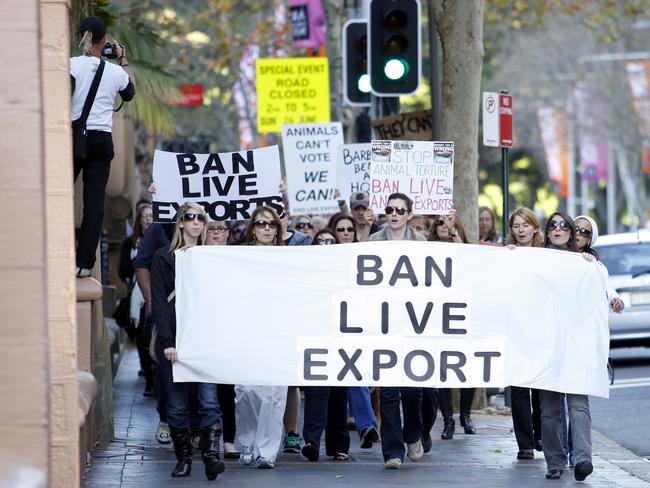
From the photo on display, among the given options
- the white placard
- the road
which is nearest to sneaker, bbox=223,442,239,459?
the road

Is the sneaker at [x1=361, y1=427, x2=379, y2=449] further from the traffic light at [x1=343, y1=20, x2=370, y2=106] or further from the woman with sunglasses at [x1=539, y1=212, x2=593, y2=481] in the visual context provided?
the traffic light at [x1=343, y1=20, x2=370, y2=106]

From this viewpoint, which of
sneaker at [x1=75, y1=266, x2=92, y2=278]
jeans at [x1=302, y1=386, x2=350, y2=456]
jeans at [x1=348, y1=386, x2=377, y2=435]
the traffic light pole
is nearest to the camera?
sneaker at [x1=75, y1=266, x2=92, y2=278]

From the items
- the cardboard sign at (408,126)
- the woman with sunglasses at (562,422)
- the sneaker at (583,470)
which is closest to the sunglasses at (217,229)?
the woman with sunglasses at (562,422)

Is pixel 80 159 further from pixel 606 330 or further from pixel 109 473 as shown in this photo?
pixel 606 330

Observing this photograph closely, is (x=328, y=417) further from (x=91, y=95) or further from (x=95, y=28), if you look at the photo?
(x=95, y=28)

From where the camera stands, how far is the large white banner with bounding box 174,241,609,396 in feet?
34.6

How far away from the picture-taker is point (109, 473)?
10.7 metres

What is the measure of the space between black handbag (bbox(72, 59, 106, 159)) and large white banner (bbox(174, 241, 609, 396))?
993mm

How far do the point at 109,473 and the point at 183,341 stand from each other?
106cm

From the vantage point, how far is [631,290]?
19.8 m

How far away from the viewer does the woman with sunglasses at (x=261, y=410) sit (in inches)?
438

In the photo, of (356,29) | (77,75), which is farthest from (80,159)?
(356,29)

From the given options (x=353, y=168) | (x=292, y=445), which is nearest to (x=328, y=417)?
(x=292, y=445)

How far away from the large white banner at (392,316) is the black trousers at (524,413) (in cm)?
81
